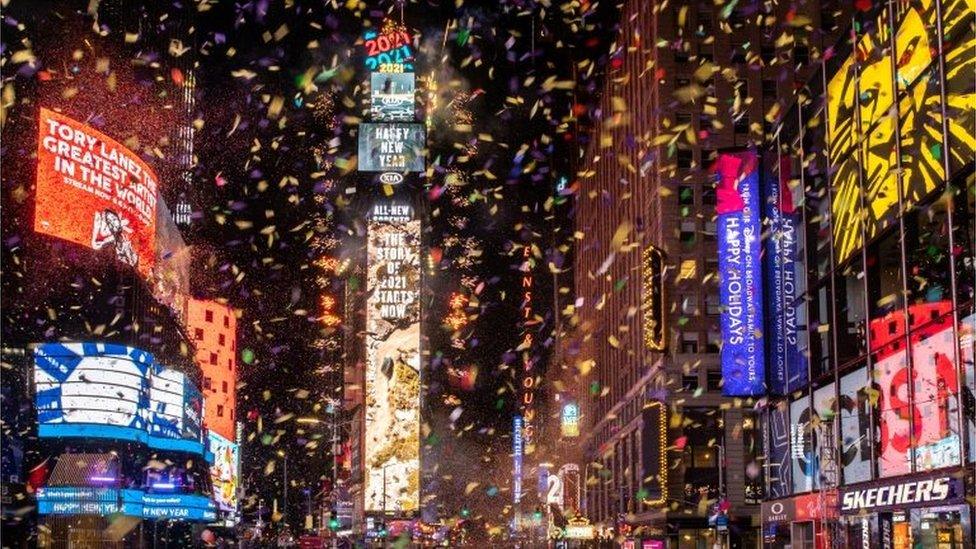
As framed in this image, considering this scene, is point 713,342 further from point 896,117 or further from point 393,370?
point 393,370

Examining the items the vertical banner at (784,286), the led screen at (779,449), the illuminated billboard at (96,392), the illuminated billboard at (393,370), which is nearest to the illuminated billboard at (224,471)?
the illuminated billboard at (96,392)

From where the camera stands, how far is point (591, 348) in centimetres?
10844

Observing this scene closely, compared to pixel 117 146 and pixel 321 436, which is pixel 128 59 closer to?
pixel 117 146

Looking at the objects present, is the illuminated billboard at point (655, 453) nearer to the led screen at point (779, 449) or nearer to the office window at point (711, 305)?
the office window at point (711, 305)

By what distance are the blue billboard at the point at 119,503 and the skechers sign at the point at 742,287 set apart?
22.9 m

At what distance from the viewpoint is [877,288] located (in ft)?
96.1

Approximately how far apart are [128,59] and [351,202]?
100100 mm

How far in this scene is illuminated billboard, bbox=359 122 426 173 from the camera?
502 feet

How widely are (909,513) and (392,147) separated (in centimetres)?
13354

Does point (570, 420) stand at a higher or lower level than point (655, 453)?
higher

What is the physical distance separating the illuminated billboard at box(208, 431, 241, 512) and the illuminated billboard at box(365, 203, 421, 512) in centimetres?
4800

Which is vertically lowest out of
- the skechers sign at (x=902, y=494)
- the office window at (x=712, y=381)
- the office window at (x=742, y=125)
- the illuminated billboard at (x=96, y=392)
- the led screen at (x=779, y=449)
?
the skechers sign at (x=902, y=494)

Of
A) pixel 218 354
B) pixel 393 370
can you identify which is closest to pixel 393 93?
pixel 393 370

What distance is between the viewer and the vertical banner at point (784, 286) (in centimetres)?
3584
